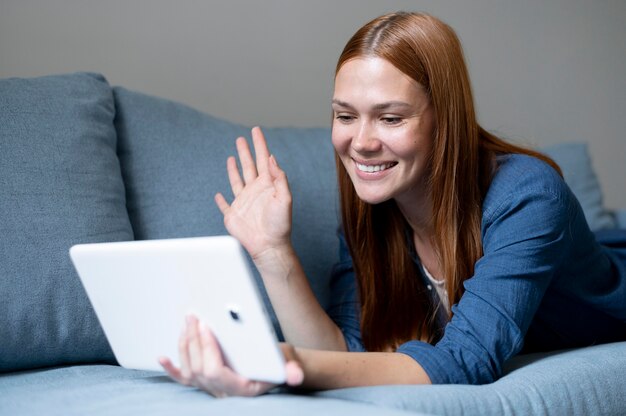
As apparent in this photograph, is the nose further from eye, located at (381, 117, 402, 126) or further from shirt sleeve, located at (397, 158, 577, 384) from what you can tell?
shirt sleeve, located at (397, 158, 577, 384)

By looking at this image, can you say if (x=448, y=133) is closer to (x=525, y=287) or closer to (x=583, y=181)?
(x=525, y=287)

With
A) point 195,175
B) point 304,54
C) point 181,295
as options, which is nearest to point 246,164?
point 195,175

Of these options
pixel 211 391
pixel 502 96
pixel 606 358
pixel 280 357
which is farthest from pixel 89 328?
pixel 502 96

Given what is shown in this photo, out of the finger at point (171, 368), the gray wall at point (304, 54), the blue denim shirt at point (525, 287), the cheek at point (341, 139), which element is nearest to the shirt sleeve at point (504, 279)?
the blue denim shirt at point (525, 287)

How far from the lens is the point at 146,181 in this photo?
1.78m

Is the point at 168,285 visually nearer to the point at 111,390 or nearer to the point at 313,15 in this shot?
the point at 111,390

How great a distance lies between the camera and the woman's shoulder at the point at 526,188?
4.74 feet

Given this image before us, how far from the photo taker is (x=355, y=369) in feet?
4.20

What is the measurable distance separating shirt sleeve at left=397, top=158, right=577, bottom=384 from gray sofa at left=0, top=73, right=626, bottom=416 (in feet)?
0.17

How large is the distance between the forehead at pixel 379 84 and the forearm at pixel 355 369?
0.42 m

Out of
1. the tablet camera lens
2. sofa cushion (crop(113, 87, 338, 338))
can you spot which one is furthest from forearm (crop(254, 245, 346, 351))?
the tablet camera lens

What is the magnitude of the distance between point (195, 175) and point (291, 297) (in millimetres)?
380

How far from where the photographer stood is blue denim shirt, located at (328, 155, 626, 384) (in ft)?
4.42

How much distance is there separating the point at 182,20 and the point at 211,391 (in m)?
1.39
